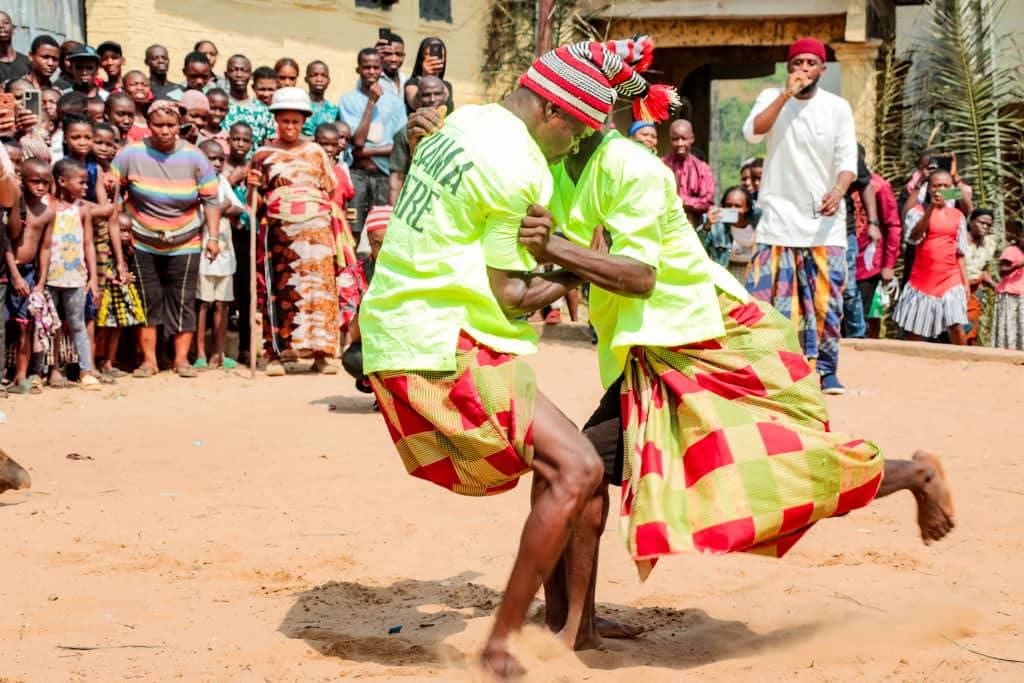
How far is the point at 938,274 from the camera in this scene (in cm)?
1234

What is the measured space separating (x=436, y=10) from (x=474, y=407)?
12.8 metres

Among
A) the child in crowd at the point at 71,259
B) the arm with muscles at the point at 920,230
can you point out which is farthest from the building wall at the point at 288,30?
the arm with muscles at the point at 920,230

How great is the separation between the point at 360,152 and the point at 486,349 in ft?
25.1

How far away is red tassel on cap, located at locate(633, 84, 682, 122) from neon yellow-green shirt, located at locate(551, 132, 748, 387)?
0.98 ft

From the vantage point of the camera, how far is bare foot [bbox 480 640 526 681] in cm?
381

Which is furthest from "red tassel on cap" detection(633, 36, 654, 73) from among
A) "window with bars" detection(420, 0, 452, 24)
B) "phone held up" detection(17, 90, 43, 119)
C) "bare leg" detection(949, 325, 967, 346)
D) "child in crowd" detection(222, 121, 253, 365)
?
"window with bars" detection(420, 0, 452, 24)

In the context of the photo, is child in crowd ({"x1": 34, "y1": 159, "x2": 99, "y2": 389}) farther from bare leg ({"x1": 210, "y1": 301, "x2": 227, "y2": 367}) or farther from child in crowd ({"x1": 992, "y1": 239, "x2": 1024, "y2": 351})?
child in crowd ({"x1": 992, "y1": 239, "x2": 1024, "y2": 351})

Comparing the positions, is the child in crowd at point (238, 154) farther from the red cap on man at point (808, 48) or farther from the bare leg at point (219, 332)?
the red cap on man at point (808, 48)

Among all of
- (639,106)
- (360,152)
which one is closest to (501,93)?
(360,152)

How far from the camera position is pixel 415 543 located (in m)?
5.42

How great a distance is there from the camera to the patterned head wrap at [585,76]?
13.0 feet

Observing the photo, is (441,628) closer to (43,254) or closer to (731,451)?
(731,451)

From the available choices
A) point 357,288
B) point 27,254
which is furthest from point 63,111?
point 357,288

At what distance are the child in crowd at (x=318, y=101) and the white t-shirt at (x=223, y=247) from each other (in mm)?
1162
